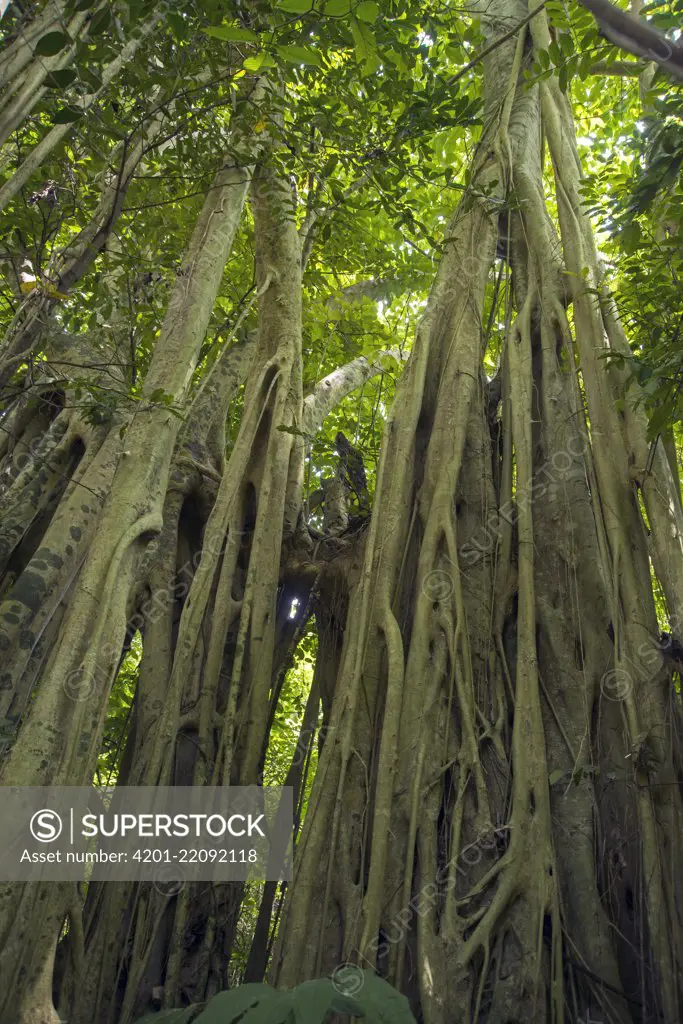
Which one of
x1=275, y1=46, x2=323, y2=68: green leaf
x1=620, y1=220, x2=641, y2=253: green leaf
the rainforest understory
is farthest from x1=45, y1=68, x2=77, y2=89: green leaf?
x1=620, y1=220, x2=641, y2=253: green leaf

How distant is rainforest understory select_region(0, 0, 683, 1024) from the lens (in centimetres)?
208

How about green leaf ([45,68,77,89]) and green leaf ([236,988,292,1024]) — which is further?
green leaf ([45,68,77,89])

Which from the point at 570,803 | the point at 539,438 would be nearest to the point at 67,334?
the point at 539,438

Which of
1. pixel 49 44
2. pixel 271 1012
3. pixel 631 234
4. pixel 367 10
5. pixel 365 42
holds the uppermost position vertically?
pixel 631 234

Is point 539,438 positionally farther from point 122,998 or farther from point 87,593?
point 122,998

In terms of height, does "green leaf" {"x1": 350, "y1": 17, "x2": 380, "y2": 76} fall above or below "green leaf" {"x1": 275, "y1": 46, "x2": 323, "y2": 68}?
above

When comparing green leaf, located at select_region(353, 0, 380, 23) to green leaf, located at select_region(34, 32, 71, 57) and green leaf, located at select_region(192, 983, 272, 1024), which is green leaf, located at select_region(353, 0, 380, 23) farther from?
green leaf, located at select_region(192, 983, 272, 1024)

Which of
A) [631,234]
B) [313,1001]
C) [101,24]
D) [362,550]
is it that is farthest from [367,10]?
[362,550]

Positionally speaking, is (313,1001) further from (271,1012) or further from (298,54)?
(298,54)

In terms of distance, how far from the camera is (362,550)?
3.59 m

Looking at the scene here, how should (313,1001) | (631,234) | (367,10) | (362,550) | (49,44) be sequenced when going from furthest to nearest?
(362,550), (631,234), (367,10), (49,44), (313,1001)

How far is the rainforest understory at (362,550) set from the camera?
208cm
